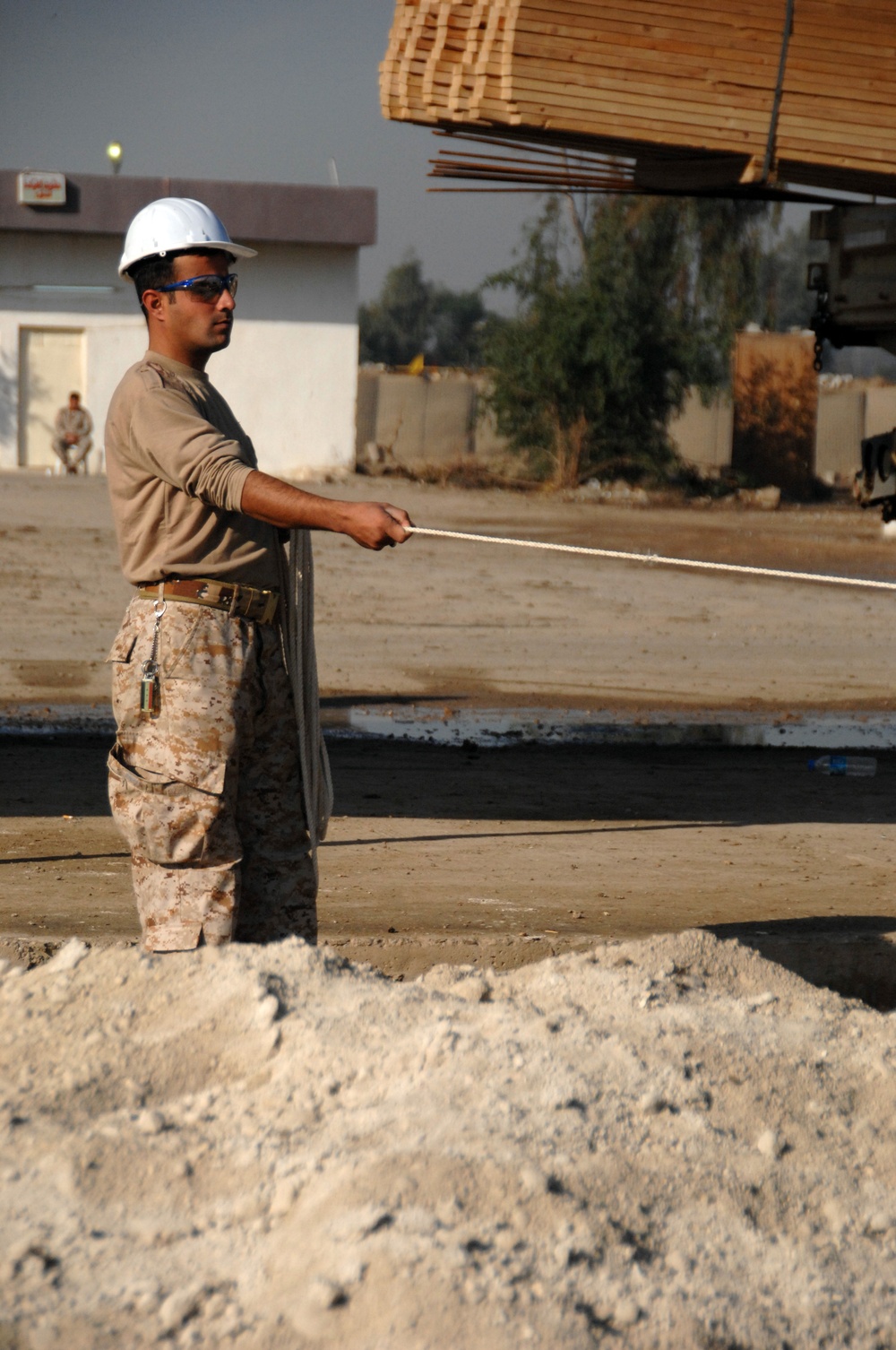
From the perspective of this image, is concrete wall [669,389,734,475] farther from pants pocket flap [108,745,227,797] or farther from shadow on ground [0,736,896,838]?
pants pocket flap [108,745,227,797]

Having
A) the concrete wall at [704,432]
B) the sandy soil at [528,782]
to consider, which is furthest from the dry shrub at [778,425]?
the sandy soil at [528,782]

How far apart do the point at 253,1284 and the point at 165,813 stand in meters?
1.33

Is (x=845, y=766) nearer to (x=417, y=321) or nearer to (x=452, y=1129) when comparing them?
(x=452, y=1129)

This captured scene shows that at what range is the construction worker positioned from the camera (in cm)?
349

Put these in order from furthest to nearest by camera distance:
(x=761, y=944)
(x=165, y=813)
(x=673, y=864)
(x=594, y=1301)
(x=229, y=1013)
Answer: (x=673, y=864) → (x=761, y=944) → (x=165, y=813) → (x=229, y=1013) → (x=594, y=1301)

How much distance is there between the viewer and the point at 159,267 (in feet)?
11.9

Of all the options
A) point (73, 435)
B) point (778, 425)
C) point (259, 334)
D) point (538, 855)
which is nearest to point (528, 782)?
point (538, 855)

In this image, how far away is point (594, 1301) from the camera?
91.8 inches

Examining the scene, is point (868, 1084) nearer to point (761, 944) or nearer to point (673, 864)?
point (761, 944)

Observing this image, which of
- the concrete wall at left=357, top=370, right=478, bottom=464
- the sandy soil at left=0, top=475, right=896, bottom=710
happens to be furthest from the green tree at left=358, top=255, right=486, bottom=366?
the sandy soil at left=0, top=475, right=896, bottom=710

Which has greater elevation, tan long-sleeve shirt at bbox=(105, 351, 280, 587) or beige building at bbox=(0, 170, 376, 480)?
beige building at bbox=(0, 170, 376, 480)

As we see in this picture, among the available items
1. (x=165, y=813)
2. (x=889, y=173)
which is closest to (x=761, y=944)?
(x=165, y=813)

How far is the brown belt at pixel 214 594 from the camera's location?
3535 millimetres

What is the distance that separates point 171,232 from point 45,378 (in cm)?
2138
